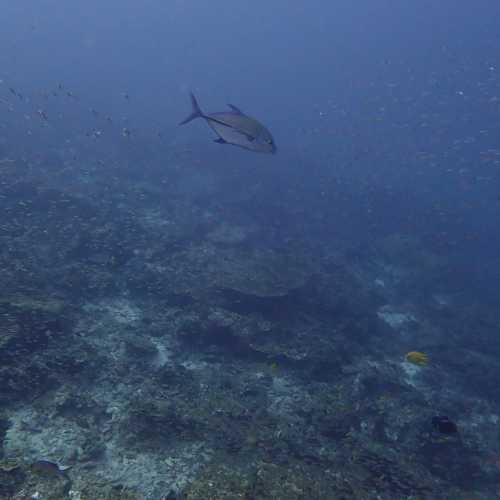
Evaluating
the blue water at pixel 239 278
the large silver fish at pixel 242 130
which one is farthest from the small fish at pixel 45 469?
the large silver fish at pixel 242 130

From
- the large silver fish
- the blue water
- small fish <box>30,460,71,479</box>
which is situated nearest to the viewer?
the large silver fish

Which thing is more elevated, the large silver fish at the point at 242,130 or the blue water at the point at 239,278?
the large silver fish at the point at 242,130

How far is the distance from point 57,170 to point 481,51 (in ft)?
323

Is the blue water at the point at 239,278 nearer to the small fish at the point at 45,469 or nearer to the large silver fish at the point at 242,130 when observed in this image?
the small fish at the point at 45,469

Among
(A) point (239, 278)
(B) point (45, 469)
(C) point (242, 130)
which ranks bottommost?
(A) point (239, 278)

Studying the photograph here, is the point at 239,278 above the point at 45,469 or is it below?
below

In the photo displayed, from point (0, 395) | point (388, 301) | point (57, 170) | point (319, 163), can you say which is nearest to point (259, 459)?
point (0, 395)

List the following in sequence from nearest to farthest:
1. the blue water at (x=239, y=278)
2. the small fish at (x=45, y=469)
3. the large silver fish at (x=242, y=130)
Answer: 1. the large silver fish at (x=242, y=130)
2. the small fish at (x=45, y=469)
3. the blue water at (x=239, y=278)

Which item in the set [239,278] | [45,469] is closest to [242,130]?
[45,469]

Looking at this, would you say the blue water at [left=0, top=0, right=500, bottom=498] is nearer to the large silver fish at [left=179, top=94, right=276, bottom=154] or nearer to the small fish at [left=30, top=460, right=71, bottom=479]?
the small fish at [left=30, top=460, right=71, bottom=479]

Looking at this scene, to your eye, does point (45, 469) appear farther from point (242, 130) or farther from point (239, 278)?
point (239, 278)

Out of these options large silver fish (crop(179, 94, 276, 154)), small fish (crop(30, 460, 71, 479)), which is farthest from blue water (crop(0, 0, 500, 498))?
large silver fish (crop(179, 94, 276, 154))

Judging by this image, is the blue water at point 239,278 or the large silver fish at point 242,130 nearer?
the large silver fish at point 242,130

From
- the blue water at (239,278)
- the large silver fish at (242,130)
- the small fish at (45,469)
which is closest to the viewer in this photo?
the large silver fish at (242,130)
